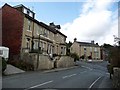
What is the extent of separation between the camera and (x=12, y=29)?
1614 inches

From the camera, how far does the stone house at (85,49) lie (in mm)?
105500

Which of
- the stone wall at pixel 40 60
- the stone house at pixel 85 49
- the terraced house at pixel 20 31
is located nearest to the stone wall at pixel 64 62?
the terraced house at pixel 20 31

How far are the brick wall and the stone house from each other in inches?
2583

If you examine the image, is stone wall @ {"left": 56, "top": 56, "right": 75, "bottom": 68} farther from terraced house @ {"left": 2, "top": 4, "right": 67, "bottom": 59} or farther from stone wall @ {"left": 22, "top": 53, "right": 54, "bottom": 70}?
stone wall @ {"left": 22, "top": 53, "right": 54, "bottom": 70}

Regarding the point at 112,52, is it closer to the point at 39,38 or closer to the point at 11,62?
the point at 11,62

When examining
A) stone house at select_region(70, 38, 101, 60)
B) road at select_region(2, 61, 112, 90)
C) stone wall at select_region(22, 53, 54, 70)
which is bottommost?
road at select_region(2, 61, 112, 90)

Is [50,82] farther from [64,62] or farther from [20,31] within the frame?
[64,62]

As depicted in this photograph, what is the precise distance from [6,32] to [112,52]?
1147 inches

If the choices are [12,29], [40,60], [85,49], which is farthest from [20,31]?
[85,49]

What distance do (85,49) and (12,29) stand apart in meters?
69.5

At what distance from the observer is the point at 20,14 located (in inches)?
1581

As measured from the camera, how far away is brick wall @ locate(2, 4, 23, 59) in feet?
130

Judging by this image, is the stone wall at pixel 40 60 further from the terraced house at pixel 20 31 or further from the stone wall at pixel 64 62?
the stone wall at pixel 64 62

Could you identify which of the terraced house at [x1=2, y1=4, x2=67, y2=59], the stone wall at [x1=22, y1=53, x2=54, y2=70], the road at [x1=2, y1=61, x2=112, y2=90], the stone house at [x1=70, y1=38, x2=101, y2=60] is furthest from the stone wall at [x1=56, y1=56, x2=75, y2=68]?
the stone house at [x1=70, y1=38, x2=101, y2=60]
